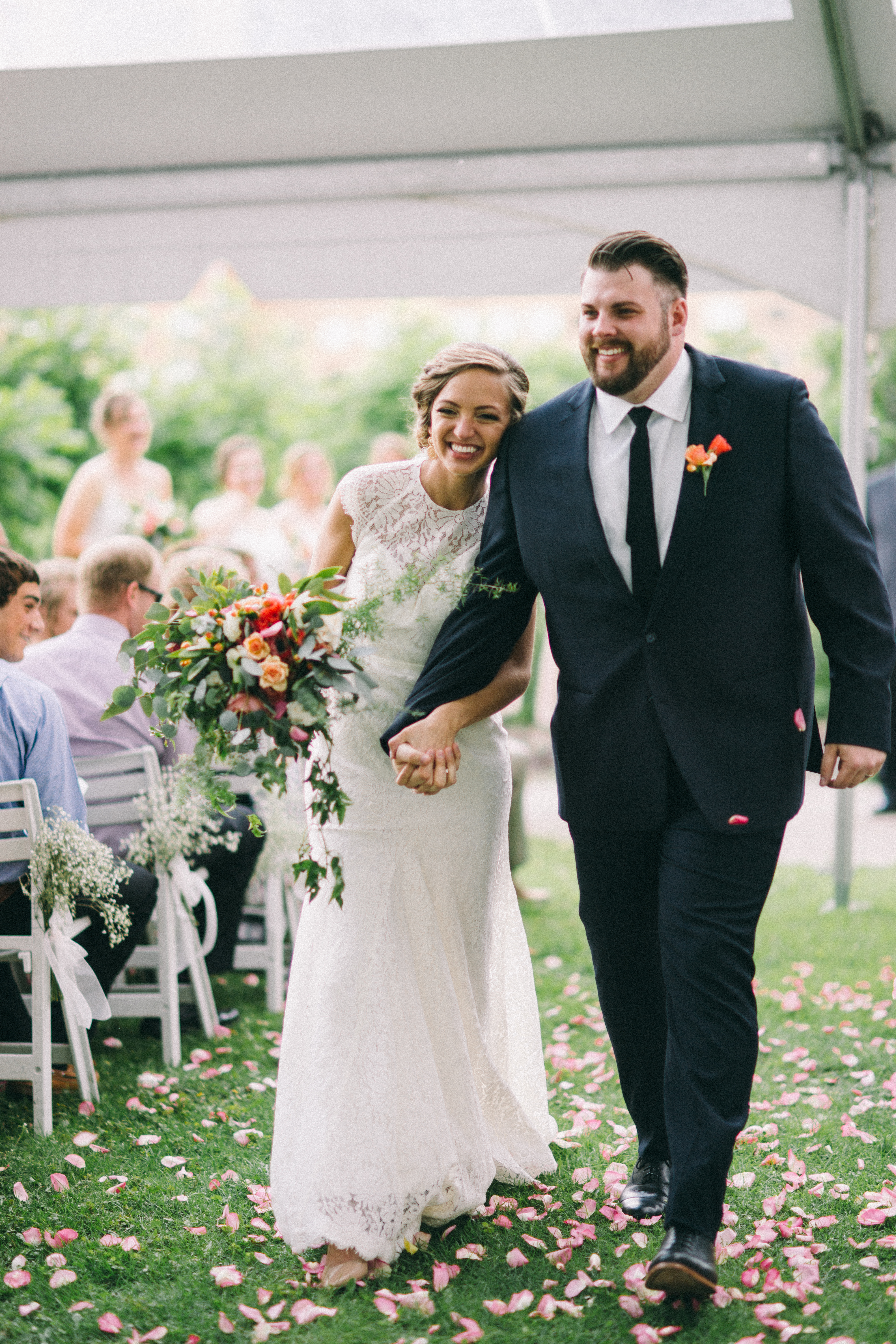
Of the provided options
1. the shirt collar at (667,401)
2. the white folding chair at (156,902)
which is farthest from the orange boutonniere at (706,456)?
the white folding chair at (156,902)

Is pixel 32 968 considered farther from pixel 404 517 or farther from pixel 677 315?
pixel 677 315

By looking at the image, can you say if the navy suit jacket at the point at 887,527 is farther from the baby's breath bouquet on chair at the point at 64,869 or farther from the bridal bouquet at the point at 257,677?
the bridal bouquet at the point at 257,677

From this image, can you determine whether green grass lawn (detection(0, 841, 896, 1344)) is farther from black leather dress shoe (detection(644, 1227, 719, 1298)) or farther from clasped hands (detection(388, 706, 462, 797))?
clasped hands (detection(388, 706, 462, 797))

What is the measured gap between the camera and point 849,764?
294 centimetres

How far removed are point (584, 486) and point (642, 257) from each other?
1.70 ft

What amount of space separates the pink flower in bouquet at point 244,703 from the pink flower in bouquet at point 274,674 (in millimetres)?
46

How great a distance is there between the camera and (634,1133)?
4047 mm

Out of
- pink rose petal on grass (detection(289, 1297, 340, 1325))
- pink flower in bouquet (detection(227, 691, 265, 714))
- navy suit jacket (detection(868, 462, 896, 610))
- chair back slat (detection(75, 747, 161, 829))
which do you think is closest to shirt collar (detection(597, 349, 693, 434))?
pink flower in bouquet (detection(227, 691, 265, 714))

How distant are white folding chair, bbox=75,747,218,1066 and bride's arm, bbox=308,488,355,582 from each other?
146cm

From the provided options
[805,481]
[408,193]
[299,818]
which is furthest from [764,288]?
[805,481]

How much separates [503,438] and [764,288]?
338 cm

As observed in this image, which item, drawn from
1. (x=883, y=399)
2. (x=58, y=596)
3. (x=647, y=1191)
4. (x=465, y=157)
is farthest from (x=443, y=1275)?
(x=883, y=399)

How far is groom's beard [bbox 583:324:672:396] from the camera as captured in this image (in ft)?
9.86

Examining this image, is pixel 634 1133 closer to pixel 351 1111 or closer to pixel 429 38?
pixel 351 1111
